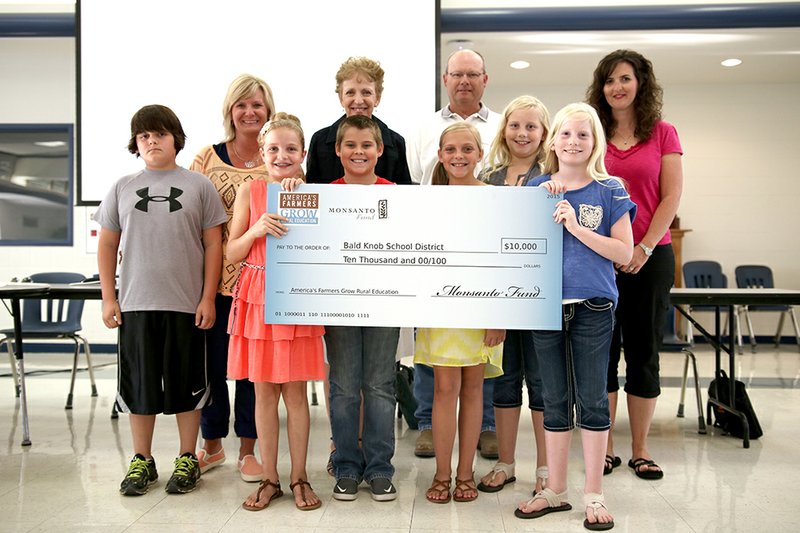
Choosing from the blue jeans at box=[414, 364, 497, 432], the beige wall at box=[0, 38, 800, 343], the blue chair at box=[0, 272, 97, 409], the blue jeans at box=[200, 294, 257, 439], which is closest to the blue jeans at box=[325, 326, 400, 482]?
the blue jeans at box=[200, 294, 257, 439]

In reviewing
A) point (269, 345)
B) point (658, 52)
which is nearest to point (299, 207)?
point (269, 345)

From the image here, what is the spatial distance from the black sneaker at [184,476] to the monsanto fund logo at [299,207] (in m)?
1.04

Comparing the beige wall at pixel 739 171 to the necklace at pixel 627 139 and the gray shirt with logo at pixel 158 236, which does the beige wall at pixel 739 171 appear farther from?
the gray shirt with logo at pixel 158 236

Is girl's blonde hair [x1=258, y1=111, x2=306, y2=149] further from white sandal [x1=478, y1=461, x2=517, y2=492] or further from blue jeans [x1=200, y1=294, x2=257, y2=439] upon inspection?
white sandal [x1=478, y1=461, x2=517, y2=492]

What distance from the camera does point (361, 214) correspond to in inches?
90.9

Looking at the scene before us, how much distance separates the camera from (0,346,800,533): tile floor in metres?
2.22

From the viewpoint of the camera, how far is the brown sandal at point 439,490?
94.9 inches

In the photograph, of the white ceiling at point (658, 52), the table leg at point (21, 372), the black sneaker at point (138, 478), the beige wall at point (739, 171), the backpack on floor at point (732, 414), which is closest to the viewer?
the black sneaker at point (138, 478)

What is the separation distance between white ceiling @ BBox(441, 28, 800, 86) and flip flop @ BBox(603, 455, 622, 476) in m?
3.96

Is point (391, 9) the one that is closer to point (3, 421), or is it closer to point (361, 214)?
point (361, 214)

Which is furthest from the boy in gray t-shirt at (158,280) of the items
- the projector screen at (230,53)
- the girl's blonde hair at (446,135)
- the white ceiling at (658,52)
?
the white ceiling at (658,52)

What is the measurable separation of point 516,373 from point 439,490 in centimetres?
51

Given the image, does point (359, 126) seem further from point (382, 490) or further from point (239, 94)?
point (382, 490)

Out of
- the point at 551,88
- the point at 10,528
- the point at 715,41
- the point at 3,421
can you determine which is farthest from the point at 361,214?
the point at 551,88
